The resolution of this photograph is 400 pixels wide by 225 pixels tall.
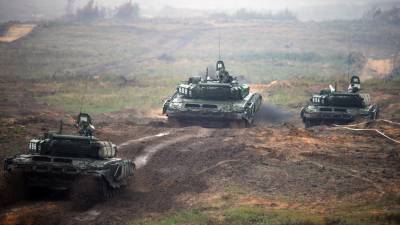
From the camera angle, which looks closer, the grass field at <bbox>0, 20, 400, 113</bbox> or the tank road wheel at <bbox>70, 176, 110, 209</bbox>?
the tank road wheel at <bbox>70, 176, 110, 209</bbox>

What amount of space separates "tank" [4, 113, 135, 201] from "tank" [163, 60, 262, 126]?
37.9ft

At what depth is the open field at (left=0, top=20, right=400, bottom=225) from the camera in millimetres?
16156

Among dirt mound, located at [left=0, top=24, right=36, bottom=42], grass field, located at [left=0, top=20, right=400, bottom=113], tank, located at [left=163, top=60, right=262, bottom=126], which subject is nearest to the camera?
tank, located at [left=163, top=60, right=262, bottom=126]

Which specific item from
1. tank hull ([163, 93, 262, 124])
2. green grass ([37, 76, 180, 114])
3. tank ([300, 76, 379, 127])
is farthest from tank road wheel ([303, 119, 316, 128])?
green grass ([37, 76, 180, 114])

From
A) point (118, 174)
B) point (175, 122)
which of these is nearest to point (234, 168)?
point (118, 174)

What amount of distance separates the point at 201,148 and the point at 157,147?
1.54 metres

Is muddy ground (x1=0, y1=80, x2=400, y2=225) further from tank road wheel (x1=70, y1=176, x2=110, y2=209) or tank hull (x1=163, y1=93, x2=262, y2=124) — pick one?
tank hull (x1=163, y1=93, x2=262, y2=124)

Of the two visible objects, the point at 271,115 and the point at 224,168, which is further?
the point at 271,115

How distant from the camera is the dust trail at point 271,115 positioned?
34559 millimetres

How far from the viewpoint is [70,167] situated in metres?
16.7

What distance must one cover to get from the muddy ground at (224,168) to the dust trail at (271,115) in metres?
5.18

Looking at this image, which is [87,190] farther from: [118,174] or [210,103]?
[210,103]

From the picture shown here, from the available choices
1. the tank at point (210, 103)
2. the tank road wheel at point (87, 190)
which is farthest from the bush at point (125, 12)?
the tank road wheel at point (87, 190)

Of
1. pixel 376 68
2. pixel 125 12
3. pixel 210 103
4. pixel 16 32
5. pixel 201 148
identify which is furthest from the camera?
pixel 125 12
